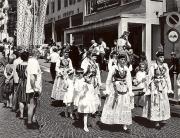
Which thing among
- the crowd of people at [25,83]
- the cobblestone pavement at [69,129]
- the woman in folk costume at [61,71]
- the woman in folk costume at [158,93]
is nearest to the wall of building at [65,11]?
the woman in folk costume at [61,71]

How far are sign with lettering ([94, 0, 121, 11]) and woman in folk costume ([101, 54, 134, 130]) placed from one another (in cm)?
1768

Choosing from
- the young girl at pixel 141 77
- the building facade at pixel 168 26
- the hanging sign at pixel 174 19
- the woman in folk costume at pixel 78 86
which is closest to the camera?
the woman in folk costume at pixel 78 86

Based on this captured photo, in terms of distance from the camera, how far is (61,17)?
137 feet

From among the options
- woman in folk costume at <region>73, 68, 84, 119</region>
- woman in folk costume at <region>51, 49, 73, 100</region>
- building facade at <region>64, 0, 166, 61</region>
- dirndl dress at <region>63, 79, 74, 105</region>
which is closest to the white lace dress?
woman in folk costume at <region>73, 68, 84, 119</region>

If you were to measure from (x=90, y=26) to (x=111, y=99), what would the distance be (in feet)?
58.7

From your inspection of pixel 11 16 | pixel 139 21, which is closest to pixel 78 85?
pixel 139 21

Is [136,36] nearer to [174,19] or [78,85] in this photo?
[174,19]

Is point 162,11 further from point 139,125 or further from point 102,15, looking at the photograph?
point 139,125

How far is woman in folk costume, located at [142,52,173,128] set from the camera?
8672 millimetres

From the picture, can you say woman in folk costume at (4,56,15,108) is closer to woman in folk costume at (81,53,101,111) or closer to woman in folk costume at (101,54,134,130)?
woman in folk costume at (81,53,101,111)

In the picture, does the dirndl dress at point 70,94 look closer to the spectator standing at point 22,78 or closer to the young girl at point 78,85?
the young girl at point 78,85

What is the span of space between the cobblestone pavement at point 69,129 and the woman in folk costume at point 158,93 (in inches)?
10.5

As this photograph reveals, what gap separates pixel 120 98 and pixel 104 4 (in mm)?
19963

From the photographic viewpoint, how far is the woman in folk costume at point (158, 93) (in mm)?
8672
